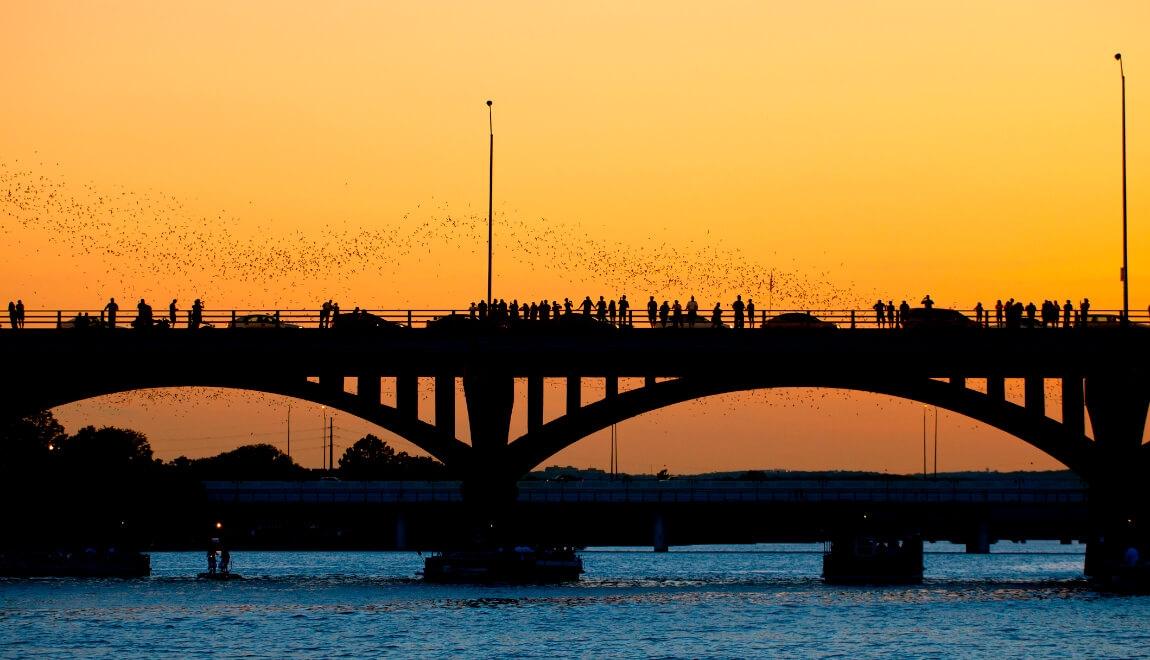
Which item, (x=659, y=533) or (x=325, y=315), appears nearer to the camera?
(x=325, y=315)

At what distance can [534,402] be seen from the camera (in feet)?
280

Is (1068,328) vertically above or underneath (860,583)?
above

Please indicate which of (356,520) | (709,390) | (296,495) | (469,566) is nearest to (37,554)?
(469,566)

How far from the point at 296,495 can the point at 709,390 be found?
257ft

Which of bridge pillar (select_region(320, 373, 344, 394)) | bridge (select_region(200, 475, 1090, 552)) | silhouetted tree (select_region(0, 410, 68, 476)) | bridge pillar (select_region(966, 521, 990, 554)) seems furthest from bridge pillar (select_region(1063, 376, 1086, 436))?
bridge pillar (select_region(966, 521, 990, 554))

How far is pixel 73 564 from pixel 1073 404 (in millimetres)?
46705

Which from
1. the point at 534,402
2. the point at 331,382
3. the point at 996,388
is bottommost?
the point at 534,402

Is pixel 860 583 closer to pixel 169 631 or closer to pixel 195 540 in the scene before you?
pixel 169 631

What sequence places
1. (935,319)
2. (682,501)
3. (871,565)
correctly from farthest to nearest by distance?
(682,501)
(871,565)
(935,319)

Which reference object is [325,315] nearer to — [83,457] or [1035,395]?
[1035,395]

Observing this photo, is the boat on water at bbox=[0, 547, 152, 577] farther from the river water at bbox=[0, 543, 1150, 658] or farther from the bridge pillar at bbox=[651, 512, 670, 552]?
the bridge pillar at bbox=[651, 512, 670, 552]

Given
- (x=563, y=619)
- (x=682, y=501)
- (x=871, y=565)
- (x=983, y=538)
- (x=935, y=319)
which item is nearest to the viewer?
(x=563, y=619)

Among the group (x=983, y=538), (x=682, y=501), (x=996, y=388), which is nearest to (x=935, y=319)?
(x=996, y=388)

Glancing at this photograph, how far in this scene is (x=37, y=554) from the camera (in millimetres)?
99312
